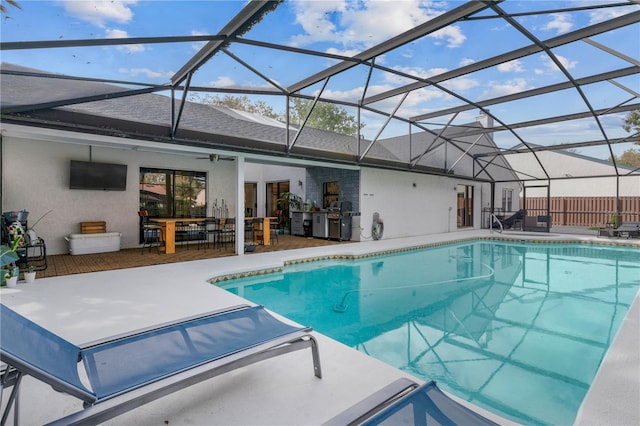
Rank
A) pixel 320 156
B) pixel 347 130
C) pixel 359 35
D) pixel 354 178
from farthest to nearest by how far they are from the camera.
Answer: pixel 347 130 < pixel 354 178 < pixel 320 156 < pixel 359 35

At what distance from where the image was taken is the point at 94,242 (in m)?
8.31

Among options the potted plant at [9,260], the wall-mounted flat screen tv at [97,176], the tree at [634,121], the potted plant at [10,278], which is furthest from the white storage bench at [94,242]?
the tree at [634,121]

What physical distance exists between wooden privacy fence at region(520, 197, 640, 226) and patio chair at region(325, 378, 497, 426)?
18095 mm

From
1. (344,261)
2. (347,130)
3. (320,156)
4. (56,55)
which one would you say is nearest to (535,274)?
(344,261)

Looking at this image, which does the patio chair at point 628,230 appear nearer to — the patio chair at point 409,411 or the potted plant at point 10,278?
the patio chair at point 409,411

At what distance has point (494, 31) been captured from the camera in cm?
533

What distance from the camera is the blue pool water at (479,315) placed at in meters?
3.21

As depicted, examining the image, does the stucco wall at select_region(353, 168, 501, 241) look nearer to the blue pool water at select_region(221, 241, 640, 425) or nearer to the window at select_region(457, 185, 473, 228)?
the window at select_region(457, 185, 473, 228)


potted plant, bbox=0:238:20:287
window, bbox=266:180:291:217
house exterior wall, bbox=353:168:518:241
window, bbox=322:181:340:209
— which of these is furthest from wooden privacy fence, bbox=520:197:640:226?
potted plant, bbox=0:238:20:287

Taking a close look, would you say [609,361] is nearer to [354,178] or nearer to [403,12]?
[403,12]

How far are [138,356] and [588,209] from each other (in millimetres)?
23334

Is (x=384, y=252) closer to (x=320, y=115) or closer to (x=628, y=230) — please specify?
(x=628, y=230)

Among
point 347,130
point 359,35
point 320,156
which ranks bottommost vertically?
Answer: point 320,156

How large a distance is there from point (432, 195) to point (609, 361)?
12184 mm
